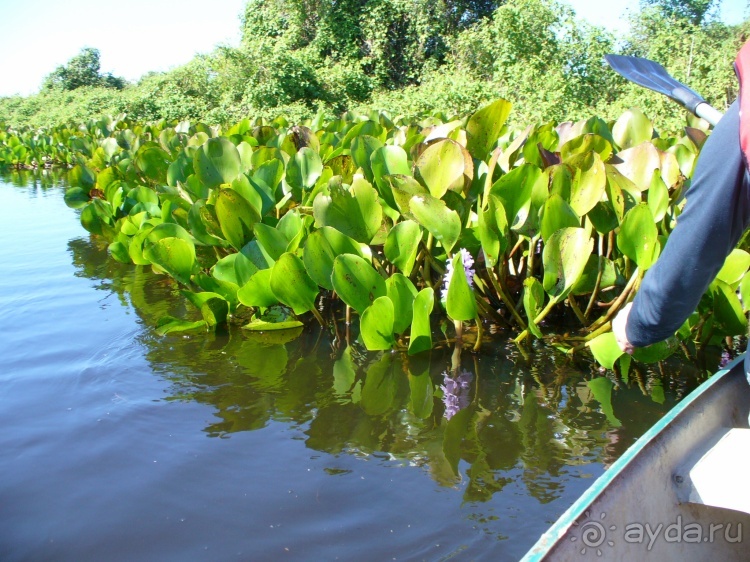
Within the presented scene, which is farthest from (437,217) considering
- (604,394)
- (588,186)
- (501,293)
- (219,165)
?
(219,165)

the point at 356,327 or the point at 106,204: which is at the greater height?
the point at 106,204

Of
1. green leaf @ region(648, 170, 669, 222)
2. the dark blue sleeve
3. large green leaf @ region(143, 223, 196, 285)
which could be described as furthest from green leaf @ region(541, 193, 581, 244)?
large green leaf @ region(143, 223, 196, 285)

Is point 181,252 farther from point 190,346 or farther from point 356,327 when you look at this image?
point 356,327

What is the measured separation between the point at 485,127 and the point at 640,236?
0.99 m

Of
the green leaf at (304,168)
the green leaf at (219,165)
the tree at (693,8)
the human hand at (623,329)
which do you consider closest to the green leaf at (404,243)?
the green leaf at (304,168)

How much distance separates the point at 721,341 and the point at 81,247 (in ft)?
14.8

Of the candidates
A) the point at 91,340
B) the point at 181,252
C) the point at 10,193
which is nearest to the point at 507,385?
the point at 181,252

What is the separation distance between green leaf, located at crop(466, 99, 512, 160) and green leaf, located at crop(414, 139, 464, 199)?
400mm

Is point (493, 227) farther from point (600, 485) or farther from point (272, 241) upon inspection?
point (600, 485)

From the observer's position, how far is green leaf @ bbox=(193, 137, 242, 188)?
375 centimetres

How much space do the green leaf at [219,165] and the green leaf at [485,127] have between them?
1.31 metres

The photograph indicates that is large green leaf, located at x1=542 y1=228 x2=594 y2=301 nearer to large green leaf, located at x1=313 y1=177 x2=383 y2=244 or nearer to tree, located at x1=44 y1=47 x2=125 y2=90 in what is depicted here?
large green leaf, located at x1=313 y1=177 x2=383 y2=244

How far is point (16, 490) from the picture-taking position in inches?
78.8

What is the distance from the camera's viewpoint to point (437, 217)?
2588mm
